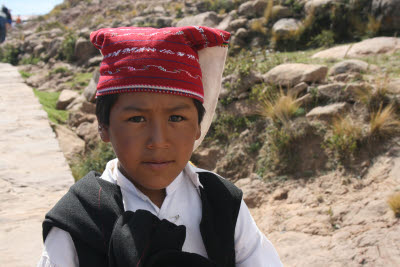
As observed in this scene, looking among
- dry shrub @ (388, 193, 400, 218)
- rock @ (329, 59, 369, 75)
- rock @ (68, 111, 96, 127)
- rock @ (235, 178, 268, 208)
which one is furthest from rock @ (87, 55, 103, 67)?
dry shrub @ (388, 193, 400, 218)

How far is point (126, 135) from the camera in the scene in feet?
4.22

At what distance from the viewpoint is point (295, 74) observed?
533 centimetres

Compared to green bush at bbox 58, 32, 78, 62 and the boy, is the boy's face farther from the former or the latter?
green bush at bbox 58, 32, 78, 62

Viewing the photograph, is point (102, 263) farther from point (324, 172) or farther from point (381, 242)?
point (324, 172)

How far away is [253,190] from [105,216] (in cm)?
354

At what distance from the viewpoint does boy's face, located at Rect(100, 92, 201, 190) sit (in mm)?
1274

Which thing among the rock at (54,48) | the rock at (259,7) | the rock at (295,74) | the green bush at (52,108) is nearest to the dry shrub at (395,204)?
the rock at (295,74)

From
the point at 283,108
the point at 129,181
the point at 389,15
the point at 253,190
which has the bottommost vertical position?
the point at 253,190

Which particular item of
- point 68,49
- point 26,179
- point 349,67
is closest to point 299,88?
point 349,67

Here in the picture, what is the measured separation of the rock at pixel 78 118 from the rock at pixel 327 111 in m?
3.80

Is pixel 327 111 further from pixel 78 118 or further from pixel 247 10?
pixel 247 10

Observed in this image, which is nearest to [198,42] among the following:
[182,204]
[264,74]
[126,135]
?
[126,135]

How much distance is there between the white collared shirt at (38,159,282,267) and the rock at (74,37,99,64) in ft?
39.6

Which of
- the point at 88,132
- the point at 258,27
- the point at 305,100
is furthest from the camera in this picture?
the point at 258,27
